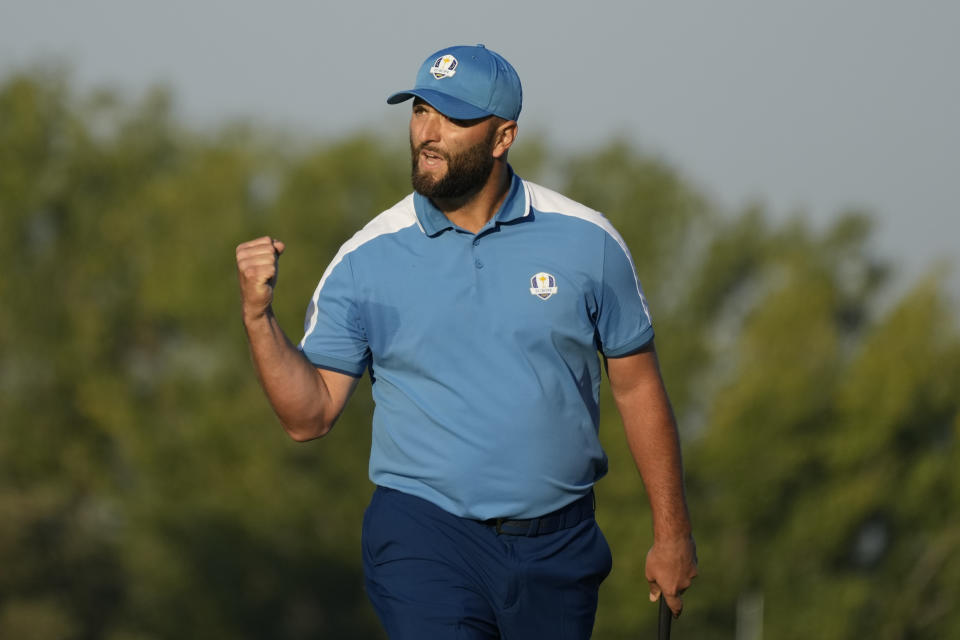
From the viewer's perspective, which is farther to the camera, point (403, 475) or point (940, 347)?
point (940, 347)

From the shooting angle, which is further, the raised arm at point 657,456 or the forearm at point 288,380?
the raised arm at point 657,456

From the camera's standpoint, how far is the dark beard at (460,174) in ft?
15.4

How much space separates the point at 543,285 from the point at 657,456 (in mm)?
710

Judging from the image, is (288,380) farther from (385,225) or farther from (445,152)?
(445,152)

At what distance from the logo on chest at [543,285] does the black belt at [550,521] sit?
0.65 meters

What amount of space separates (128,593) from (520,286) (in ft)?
113

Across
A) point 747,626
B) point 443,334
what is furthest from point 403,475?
point 747,626

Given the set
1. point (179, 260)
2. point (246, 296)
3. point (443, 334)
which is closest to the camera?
point (246, 296)

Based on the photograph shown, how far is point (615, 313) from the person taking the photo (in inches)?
189

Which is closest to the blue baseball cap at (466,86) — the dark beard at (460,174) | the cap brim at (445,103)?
the cap brim at (445,103)

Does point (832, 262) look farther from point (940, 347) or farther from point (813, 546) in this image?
point (813, 546)

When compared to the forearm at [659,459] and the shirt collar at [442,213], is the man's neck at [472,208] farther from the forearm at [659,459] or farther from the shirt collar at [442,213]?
the forearm at [659,459]

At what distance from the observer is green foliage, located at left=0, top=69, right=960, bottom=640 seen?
36562 millimetres

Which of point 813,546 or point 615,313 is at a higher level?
point 615,313
